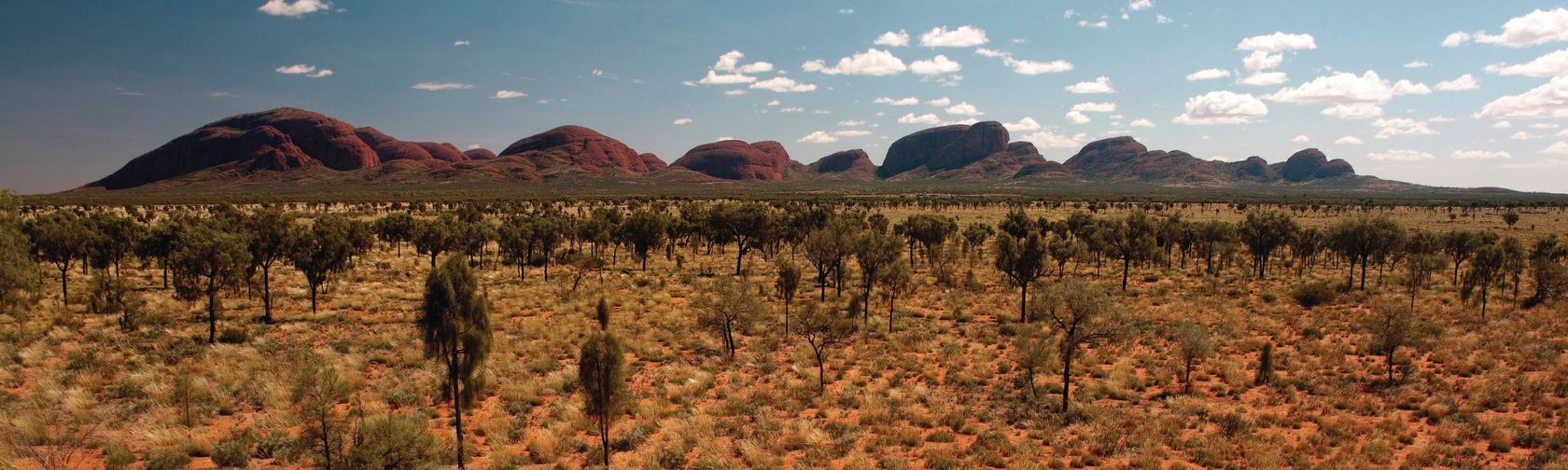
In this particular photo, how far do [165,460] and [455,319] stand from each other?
7734mm

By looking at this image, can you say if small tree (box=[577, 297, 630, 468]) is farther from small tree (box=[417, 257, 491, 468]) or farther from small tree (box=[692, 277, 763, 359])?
small tree (box=[692, 277, 763, 359])

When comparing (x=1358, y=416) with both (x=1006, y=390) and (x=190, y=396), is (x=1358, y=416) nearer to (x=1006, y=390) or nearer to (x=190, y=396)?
(x=1006, y=390)

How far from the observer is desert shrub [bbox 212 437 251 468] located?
16047 millimetres

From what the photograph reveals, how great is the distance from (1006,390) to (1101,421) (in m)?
4.03

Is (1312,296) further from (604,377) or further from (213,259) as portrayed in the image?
(213,259)

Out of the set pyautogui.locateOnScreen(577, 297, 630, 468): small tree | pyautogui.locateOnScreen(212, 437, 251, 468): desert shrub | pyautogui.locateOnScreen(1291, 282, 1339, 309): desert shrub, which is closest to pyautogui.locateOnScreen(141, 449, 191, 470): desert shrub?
pyautogui.locateOnScreen(212, 437, 251, 468): desert shrub

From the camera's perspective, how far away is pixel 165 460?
15.6m

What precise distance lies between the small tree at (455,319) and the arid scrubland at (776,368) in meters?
0.10

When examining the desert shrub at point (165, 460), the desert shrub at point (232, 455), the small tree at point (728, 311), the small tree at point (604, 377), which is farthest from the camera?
the small tree at point (728, 311)

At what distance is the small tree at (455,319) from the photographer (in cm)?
1544

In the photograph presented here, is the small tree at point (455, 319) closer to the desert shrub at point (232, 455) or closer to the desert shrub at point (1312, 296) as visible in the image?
the desert shrub at point (232, 455)

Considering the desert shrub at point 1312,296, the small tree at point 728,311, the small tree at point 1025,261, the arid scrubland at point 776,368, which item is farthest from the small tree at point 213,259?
the desert shrub at point 1312,296

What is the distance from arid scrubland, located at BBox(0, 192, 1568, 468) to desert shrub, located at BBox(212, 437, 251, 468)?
70 mm

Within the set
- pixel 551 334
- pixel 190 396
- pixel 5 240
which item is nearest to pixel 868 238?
pixel 551 334
